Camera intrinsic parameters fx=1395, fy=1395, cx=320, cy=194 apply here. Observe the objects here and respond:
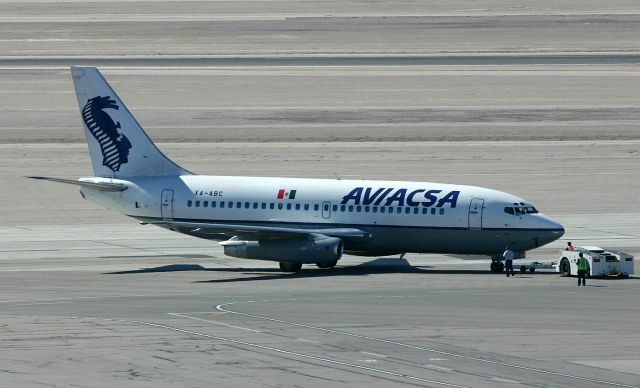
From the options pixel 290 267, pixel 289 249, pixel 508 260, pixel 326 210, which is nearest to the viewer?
pixel 508 260

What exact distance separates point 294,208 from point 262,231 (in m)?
3.91

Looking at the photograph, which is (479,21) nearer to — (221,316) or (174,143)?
(174,143)

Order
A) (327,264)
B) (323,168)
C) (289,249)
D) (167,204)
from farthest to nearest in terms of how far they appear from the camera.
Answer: (323,168) < (167,204) < (327,264) < (289,249)

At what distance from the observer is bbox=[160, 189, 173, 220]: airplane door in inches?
2586

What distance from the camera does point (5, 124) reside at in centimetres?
11088

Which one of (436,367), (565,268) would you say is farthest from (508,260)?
(436,367)

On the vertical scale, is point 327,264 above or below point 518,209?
below

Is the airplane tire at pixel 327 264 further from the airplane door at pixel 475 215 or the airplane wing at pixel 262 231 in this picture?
the airplane door at pixel 475 215

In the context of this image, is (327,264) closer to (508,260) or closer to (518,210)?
(508,260)

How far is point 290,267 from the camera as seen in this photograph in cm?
6228

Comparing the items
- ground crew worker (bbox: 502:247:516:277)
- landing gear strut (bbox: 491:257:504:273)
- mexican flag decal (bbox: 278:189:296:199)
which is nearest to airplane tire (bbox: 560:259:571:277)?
ground crew worker (bbox: 502:247:516:277)

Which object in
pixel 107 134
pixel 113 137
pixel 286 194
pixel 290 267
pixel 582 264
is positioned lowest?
pixel 290 267

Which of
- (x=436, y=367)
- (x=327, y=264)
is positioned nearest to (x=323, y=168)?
(x=327, y=264)

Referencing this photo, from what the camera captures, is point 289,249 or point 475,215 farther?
point 289,249
